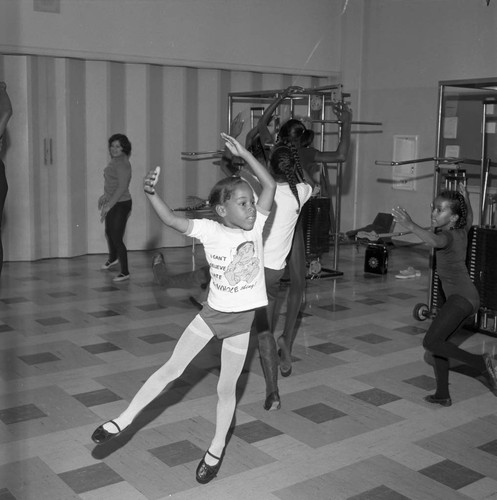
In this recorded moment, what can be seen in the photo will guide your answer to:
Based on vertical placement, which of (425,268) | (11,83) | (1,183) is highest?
(11,83)

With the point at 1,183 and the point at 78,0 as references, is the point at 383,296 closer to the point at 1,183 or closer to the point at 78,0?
the point at 1,183

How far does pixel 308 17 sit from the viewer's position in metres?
10.1

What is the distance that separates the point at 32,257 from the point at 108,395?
4.59 meters

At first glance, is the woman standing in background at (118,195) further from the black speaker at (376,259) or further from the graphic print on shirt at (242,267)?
the graphic print on shirt at (242,267)

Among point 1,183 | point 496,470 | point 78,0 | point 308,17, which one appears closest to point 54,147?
point 78,0

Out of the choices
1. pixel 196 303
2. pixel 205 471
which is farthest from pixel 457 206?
pixel 196 303

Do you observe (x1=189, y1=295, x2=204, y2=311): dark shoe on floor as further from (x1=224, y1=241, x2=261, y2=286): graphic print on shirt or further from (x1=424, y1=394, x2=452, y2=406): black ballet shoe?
(x1=224, y1=241, x2=261, y2=286): graphic print on shirt

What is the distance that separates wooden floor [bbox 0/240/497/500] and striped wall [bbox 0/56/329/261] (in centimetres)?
220

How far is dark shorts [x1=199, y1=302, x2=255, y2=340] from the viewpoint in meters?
3.11

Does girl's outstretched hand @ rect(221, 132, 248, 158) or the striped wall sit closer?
girl's outstretched hand @ rect(221, 132, 248, 158)

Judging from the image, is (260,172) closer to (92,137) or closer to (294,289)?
(294,289)

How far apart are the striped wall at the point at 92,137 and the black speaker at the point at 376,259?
259 centimetres

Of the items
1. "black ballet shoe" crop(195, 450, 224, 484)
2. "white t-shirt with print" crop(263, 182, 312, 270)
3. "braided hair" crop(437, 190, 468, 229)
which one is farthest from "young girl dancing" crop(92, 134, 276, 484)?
"braided hair" crop(437, 190, 468, 229)

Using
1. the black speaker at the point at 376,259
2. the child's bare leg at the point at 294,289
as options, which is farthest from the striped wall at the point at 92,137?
the child's bare leg at the point at 294,289
